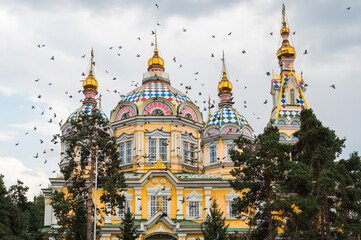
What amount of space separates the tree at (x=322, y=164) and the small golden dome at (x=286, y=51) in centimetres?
2546

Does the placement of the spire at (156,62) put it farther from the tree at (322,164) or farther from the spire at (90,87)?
the tree at (322,164)

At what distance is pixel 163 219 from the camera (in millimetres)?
45781

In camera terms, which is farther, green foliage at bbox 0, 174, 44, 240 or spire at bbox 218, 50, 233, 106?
spire at bbox 218, 50, 233, 106

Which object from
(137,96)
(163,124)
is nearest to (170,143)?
(163,124)

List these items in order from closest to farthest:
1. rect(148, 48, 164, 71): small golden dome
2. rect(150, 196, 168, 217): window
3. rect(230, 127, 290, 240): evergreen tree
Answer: rect(230, 127, 290, 240): evergreen tree → rect(150, 196, 168, 217): window → rect(148, 48, 164, 71): small golden dome

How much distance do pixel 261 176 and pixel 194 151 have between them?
2450 centimetres

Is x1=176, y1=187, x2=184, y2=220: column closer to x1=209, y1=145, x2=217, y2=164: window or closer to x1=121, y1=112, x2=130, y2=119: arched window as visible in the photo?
x1=209, y1=145, x2=217, y2=164: window

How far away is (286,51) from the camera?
5938cm

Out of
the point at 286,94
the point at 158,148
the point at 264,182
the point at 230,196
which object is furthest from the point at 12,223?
Result: the point at 286,94

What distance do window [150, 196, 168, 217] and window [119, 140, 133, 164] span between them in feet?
20.2

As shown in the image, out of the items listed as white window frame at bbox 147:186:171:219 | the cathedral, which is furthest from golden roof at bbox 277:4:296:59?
white window frame at bbox 147:186:171:219

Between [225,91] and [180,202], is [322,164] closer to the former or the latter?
[180,202]

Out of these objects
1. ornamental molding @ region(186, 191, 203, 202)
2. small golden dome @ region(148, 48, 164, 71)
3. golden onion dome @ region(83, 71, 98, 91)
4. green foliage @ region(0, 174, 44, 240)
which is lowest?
green foliage @ region(0, 174, 44, 240)

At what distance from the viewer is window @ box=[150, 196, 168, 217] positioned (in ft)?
156
